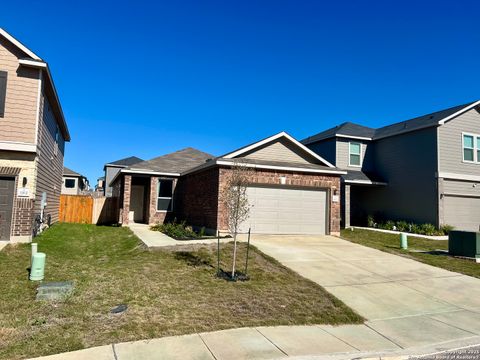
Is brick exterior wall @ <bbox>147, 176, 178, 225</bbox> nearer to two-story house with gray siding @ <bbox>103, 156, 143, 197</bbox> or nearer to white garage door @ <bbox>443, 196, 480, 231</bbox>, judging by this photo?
white garage door @ <bbox>443, 196, 480, 231</bbox>

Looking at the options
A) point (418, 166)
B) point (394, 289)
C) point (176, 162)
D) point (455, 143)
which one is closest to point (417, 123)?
point (455, 143)

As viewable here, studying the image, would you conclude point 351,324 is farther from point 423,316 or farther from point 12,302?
point 12,302

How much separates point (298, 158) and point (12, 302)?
44.7ft

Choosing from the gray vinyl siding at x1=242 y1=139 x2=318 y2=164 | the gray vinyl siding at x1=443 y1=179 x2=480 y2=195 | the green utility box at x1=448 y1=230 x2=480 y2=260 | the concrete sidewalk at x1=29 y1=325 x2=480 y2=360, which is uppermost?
the gray vinyl siding at x1=242 y1=139 x2=318 y2=164

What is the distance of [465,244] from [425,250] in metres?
1.94

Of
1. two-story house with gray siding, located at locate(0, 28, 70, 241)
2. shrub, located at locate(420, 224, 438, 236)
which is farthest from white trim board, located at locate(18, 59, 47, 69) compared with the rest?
shrub, located at locate(420, 224, 438, 236)

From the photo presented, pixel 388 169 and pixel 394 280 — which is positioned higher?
pixel 388 169

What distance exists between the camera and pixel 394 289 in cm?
883

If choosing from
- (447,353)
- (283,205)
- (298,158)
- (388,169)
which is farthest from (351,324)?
(388,169)

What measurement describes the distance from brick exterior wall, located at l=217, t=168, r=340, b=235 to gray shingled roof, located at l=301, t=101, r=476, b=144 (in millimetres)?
7822

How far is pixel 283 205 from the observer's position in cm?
1648

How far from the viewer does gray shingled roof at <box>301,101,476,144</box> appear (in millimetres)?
21281

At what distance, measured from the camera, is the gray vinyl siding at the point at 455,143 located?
2052cm

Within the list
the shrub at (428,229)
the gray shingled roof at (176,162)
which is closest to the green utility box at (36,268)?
the gray shingled roof at (176,162)
